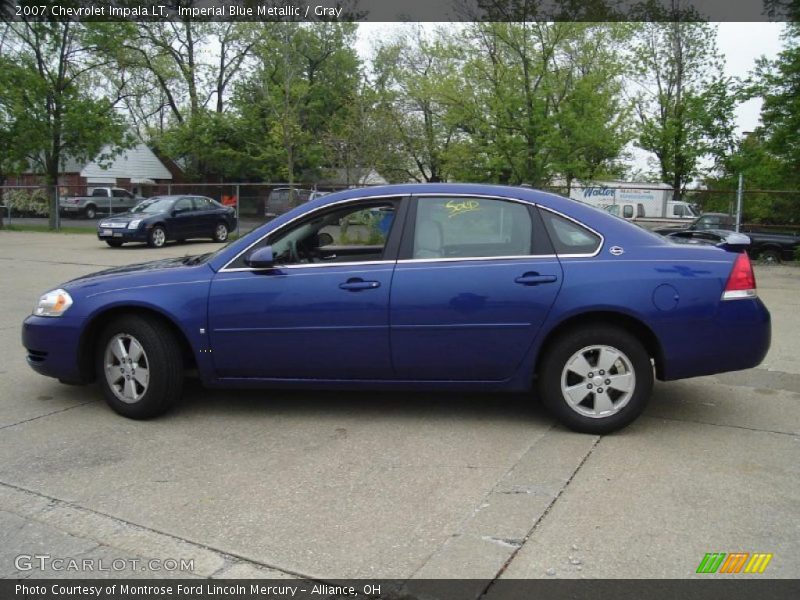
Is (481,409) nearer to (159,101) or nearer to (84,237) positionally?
(84,237)

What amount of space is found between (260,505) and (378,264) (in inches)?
70.4

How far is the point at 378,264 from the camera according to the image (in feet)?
15.6

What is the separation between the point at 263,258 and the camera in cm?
470

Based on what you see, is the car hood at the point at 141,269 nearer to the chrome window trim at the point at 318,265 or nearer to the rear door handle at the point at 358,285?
the chrome window trim at the point at 318,265

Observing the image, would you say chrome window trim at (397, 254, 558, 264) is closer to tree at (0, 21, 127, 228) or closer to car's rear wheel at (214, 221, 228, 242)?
car's rear wheel at (214, 221, 228, 242)

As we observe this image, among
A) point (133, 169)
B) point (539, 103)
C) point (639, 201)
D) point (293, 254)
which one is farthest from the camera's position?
point (133, 169)

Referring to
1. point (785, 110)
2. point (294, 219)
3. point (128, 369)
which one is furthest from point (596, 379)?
point (785, 110)

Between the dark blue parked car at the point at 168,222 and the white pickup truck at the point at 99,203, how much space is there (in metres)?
13.6

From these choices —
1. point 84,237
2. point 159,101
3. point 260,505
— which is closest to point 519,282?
point 260,505

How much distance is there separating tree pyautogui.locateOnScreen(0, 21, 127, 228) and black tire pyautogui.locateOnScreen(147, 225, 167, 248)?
1057 centimetres

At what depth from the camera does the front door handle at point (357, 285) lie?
4645 millimetres

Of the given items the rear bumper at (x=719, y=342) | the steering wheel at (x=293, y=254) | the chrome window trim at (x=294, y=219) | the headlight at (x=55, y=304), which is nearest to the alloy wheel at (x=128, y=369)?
the headlight at (x=55, y=304)

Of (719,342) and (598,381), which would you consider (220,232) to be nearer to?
(598,381)

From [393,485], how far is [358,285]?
1.37 metres
